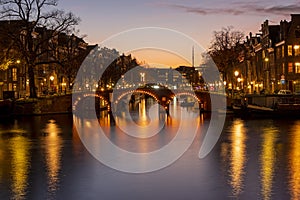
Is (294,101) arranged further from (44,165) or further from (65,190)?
(65,190)

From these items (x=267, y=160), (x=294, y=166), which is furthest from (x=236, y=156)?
(x=294, y=166)

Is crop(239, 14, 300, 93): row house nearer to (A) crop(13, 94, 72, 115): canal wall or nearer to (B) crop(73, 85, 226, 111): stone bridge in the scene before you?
(B) crop(73, 85, 226, 111): stone bridge

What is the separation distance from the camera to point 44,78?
116812 mm

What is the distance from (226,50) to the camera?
303 feet

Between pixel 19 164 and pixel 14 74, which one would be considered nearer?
pixel 19 164

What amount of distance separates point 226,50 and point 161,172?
212 ft

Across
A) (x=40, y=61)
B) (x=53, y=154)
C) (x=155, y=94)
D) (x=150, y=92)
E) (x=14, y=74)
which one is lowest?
(x=53, y=154)

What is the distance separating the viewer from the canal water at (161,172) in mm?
24453

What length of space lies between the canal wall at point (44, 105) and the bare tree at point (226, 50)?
25.5 meters

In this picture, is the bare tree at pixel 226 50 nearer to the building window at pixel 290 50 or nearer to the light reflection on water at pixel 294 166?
the building window at pixel 290 50

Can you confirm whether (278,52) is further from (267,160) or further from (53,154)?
(53,154)

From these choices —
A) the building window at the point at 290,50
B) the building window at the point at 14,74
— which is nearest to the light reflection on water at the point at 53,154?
the building window at the point at 14,74

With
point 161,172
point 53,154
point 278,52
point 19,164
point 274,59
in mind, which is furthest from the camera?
point 274,59

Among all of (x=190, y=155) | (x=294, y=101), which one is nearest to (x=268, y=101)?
(x=294, y=101)
